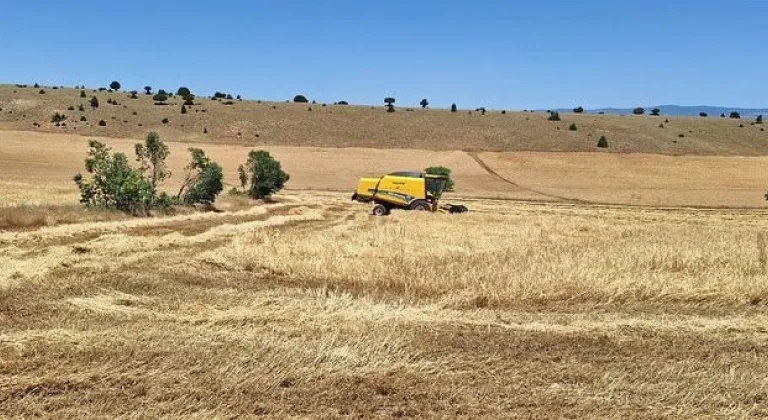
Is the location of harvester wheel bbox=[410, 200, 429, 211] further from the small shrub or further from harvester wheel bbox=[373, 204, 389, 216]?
the small shrub

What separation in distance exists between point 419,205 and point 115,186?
13707mm

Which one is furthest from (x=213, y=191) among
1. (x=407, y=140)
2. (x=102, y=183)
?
(x=407, y=140)

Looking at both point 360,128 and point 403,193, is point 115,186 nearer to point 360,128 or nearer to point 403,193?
point 403,193

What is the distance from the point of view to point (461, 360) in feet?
23.0

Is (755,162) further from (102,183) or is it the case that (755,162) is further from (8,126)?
(8,126)

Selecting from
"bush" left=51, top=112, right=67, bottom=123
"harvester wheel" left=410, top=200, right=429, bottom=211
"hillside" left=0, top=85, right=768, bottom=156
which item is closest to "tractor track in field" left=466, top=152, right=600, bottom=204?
"hillside" left=0, top=85, right=768, bottom=156

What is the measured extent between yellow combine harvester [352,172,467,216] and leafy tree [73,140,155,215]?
34.9 ft

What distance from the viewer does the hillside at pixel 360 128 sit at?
272ft

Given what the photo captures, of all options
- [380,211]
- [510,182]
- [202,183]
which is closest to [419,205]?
[380,211]

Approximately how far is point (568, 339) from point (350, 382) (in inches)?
118

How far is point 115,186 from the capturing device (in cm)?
2752

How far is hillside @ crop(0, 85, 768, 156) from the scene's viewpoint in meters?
82.9

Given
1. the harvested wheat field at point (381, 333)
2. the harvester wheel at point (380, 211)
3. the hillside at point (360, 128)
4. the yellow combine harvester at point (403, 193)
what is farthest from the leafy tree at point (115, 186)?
the hillside at point (360, 128)

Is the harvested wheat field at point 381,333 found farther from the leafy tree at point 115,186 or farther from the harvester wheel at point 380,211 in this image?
the harvester wheel at point 380,211
